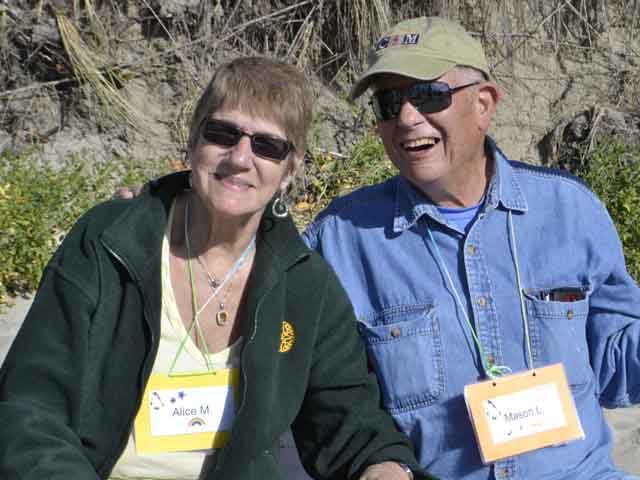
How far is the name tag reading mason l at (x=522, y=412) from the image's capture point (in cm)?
245

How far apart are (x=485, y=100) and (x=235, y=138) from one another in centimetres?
77

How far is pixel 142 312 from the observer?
2256 mm

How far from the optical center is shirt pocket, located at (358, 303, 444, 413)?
8.31 feet

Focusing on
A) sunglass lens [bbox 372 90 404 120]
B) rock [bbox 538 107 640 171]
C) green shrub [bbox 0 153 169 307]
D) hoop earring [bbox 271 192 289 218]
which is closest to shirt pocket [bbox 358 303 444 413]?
hoop earring [bbox 271 192 289 218]

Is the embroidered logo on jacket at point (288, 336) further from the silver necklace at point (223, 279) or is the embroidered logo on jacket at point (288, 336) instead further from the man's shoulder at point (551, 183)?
the man's shoulder at point (551, 183)

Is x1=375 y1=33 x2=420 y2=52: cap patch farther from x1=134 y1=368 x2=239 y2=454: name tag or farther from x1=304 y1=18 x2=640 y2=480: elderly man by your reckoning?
x1=134 y1=368 x2=239 y2=454: name tag

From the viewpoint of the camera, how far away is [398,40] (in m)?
2.58

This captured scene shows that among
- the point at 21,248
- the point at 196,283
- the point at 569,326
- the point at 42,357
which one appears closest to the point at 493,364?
the point at 569,326

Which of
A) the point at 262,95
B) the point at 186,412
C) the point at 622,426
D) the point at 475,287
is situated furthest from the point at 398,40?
the point at 622,426

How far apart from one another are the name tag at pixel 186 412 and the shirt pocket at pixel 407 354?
0.46m

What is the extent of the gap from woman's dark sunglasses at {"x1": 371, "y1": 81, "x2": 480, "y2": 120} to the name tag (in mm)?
885

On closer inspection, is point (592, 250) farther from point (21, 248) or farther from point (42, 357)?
point (21, 248)

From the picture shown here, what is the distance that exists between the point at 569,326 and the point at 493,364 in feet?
0.87

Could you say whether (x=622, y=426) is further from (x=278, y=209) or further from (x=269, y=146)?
(x=269, y=146)
